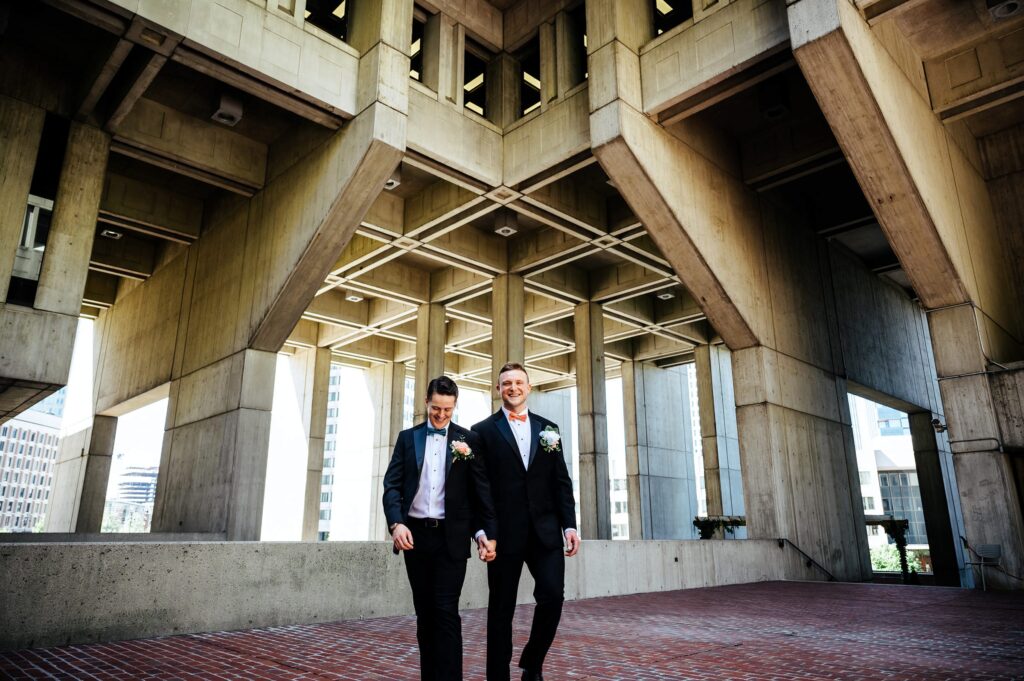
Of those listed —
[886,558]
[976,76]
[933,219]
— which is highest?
[976,76]

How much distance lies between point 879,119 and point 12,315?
48.6ft

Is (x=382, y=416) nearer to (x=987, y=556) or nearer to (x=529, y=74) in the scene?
(x=529, y=74)

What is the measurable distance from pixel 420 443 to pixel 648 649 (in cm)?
300

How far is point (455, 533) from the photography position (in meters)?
3.47

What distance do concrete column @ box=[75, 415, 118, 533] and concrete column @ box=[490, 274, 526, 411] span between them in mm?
12564

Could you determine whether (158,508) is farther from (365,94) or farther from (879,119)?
(879,119)

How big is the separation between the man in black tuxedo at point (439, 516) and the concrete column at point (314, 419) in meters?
25.5

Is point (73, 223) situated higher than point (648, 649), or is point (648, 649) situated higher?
point (73, 223)

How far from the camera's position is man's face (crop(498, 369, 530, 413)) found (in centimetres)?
376

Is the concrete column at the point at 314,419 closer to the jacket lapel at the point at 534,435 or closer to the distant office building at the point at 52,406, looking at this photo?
the jacket lapel at the point at 534,435

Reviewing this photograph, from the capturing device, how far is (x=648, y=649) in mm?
5398

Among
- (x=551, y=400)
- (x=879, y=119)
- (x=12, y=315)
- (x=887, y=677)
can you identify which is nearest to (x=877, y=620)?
(x=887, y=677)

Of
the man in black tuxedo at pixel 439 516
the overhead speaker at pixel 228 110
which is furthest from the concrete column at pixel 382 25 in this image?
the man in black tuxedo at pixel 439 516

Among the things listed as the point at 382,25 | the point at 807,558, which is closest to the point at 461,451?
the point at 382,25
